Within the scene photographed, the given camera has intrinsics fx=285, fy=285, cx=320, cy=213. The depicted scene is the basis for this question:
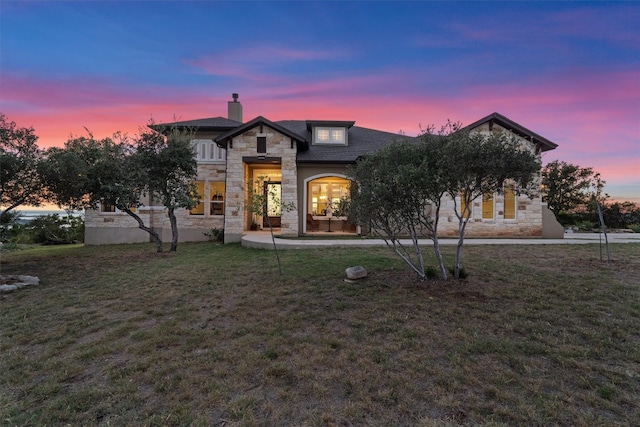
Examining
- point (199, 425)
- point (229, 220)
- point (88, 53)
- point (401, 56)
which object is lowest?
point (199, 425)

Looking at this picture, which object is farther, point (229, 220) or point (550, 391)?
point (229, 220)

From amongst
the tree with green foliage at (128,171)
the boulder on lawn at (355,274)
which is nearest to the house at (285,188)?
the tree with green foliage at (128,171)

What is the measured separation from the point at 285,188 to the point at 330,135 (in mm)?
4832

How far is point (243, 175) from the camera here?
1499 cm

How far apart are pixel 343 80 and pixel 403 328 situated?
13.1 metres

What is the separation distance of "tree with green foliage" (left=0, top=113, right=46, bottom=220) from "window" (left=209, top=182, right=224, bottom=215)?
8333 millimetres

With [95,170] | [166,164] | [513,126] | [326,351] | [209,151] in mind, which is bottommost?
[326,351]

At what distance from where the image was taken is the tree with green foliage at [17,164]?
294 inches

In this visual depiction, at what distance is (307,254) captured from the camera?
32.5 ft

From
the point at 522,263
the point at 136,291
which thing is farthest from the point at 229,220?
the point at 522,263

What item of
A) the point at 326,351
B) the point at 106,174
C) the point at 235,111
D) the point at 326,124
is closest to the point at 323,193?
the point at 326,124

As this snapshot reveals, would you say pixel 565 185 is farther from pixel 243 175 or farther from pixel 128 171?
pixel 128 171

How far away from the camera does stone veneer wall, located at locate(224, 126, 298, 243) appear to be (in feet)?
47.6

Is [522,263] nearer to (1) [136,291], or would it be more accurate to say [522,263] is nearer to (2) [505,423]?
(2) [505,423]
